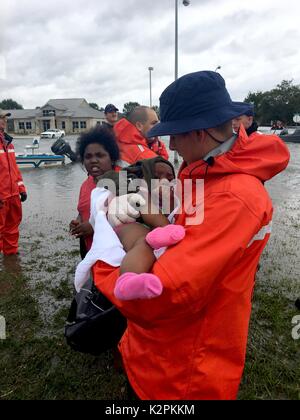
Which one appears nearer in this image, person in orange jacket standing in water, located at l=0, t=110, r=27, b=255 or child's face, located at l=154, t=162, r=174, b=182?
child's face, located at l=154, t=162, r=174, b=182

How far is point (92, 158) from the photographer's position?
278 centimetres

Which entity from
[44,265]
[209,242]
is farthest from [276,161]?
[44,265]

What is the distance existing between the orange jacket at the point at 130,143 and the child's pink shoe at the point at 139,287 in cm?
227

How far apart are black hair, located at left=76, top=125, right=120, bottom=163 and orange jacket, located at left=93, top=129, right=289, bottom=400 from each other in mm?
1686

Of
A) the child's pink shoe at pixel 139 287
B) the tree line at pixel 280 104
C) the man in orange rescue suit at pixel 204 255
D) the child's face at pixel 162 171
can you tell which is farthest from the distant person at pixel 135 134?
the tree line at pixel 280 104

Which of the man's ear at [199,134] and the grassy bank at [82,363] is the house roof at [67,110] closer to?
the grassy bank at [82,363]

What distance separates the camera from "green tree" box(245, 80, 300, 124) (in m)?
62.5

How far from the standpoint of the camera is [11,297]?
3986 mm

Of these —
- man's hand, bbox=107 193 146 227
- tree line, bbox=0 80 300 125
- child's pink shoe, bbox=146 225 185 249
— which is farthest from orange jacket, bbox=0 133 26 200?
tree line, bbox=0 80 300 125

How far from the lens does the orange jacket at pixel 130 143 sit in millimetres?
3290

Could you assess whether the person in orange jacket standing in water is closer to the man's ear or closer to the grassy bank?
the grassy bank

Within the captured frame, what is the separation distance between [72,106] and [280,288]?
268ft
